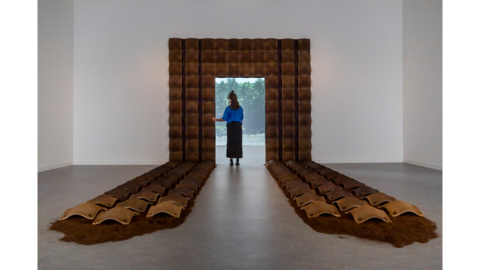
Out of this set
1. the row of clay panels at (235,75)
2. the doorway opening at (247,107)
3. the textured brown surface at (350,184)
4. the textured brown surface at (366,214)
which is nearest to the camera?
the textured brown surface at (366,214)

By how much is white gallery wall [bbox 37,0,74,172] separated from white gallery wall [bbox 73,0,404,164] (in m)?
0.28

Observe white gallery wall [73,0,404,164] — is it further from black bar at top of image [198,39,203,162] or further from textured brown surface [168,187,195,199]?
textured brown surface [168,187,195,199]

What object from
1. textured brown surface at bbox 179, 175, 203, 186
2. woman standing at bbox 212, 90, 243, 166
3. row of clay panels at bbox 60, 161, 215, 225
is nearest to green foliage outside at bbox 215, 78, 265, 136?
woman standing at bbox 212, 90, 243, 166

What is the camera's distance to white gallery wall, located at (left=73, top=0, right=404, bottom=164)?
8328 millimetres

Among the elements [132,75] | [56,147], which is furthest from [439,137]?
[56,147]

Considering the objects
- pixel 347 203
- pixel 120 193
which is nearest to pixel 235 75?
pixel 120 193

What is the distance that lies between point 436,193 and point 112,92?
276 inches

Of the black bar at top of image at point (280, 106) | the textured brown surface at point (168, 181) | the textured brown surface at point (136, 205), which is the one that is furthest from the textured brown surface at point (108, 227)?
the black bar at top of image at point (280, 106)

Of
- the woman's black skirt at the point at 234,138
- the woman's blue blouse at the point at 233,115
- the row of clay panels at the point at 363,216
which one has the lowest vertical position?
the row of clay panels at the point at 363,216

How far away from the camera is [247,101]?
382 inches

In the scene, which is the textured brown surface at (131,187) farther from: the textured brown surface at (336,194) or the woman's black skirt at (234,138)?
the woman's black skirt at (234,138)

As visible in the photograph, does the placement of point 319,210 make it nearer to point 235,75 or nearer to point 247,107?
point 235,75

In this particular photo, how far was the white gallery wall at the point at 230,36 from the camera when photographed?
833cm

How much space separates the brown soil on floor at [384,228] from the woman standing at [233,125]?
4666 mm
